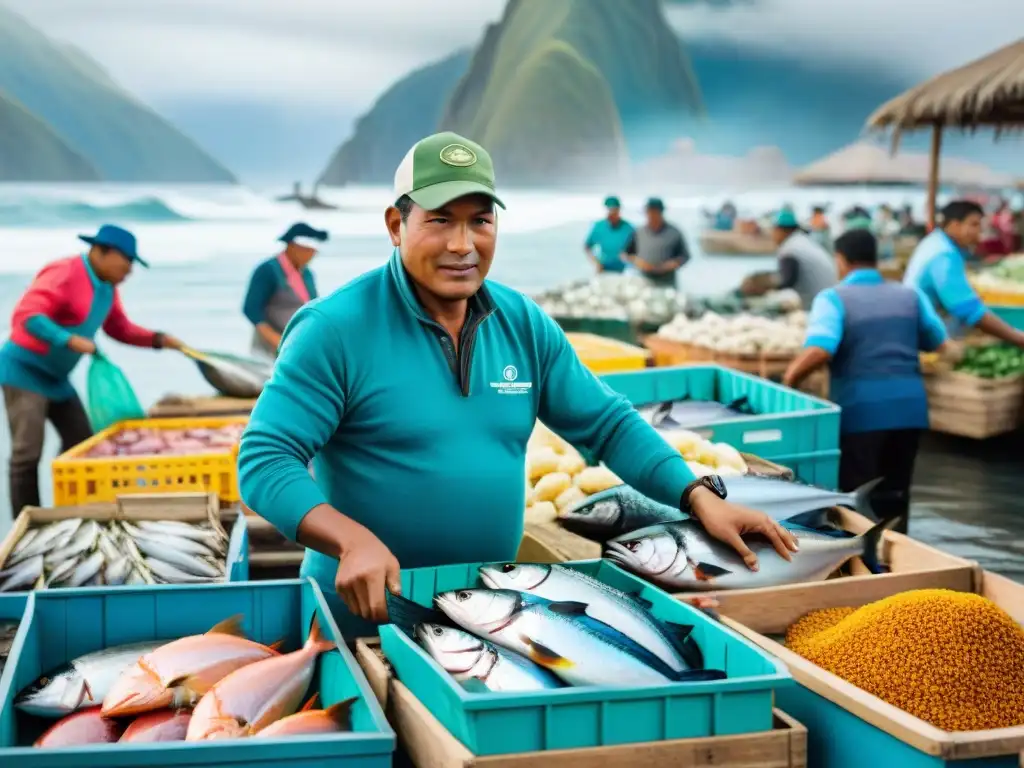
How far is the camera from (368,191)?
54.7 feet

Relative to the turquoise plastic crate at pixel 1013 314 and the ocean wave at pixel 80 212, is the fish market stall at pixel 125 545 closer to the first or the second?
the turquoise plastic crate at pixel 1013 314

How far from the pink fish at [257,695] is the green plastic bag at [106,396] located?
3737 millimetres

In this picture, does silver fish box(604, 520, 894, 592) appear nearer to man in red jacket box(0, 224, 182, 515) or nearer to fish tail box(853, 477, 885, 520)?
fish tail box(853, 477, 885, 520)

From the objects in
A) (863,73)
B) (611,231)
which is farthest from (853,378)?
(863,73)

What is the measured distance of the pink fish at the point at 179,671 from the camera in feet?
5.83

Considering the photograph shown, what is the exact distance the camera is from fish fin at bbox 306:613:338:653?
6.03 ft

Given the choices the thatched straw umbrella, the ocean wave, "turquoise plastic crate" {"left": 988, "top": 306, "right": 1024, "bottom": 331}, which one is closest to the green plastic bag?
"turquoise plastic crate" {"left": 988, "top": 306, "right": 1024, "bottom": 331}

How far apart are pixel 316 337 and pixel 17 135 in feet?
46.4

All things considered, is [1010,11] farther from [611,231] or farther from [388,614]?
[388,614]

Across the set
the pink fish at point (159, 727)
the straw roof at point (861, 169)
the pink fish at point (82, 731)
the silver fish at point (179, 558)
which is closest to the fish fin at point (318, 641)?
the pink fish at point (159, 727)

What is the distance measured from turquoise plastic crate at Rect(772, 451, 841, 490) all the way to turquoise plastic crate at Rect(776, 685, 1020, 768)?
2.04 metres

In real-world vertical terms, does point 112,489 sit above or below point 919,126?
below

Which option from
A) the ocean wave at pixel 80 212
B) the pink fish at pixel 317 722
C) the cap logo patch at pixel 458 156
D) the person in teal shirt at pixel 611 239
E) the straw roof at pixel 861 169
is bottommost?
the pink fish at pixel 317 722

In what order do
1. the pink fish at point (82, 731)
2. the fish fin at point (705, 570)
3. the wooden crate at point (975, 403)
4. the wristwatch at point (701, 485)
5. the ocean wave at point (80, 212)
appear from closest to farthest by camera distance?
the pink fish at point (82, 731) < the wristwatch at point (701, 485) < the fish fin at point (705, 570) < the wooden crate at point (975, 403) < the ocean wave at point (80, 212)
